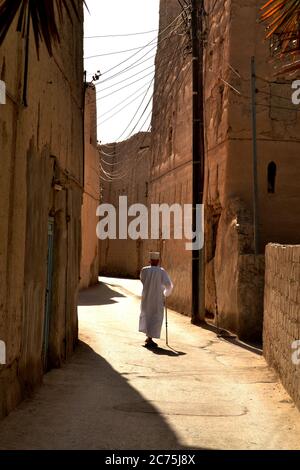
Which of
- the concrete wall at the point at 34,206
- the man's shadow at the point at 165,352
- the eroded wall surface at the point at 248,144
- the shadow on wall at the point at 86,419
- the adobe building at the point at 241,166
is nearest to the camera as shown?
the shadow on wall at the point at 86,419

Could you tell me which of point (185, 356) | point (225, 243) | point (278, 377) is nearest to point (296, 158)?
point (225, 243)

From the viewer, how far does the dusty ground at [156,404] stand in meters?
4.54

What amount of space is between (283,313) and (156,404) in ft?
6.55

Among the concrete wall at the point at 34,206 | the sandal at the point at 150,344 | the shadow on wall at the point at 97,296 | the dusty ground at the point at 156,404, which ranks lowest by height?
the shadow on wall at the point at 97,296

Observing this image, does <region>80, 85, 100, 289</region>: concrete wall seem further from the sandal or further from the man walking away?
the sandal

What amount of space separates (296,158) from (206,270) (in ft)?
11.3

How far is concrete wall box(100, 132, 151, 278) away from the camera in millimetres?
32844

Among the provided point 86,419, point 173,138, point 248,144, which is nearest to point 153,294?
point 248,144

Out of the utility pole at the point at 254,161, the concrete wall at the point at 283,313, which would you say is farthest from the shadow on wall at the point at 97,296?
the concrete wall at the point at 283,313

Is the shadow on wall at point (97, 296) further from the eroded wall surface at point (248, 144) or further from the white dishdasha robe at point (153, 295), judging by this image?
the white dishdasha robe at point (153, 295)

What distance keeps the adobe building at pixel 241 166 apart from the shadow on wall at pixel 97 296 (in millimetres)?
4097

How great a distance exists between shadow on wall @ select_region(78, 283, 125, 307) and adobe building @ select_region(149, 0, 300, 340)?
4.10m

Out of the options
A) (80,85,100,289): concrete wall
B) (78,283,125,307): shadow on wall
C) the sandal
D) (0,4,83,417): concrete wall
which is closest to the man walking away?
the sandal

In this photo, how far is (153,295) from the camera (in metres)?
10.4
